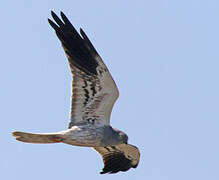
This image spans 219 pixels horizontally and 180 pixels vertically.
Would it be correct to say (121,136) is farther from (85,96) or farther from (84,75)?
(84,75)

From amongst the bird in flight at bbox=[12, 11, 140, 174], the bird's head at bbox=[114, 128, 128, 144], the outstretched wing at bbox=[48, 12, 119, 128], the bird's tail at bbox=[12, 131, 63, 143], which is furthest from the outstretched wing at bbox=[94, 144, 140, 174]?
the bird's tail at bbox=[12, 131, 63, 143]

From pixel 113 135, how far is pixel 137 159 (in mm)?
1777

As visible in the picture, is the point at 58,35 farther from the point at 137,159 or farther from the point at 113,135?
the point at 137,159

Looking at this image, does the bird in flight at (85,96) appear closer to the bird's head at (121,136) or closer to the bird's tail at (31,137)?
the bird's tail at (31,137)

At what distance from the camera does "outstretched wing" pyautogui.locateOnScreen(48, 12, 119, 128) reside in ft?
41.8

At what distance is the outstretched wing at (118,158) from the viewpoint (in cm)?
1470

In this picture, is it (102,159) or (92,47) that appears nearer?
(92,47)

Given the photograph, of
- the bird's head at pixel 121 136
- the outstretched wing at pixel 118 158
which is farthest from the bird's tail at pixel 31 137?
the outstretched wing at pixel 118 158

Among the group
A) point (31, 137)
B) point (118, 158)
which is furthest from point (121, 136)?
point (31, 137)

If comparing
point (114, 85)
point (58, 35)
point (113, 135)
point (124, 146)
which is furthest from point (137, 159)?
point (58, 35)

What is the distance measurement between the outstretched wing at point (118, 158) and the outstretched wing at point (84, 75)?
1918mm

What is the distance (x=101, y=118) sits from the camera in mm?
13219

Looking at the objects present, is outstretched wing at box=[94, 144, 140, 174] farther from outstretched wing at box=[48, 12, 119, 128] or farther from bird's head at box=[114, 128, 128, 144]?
outstretched wing at box=[48, 12, 119, 128]

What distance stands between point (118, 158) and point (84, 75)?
2.85m
